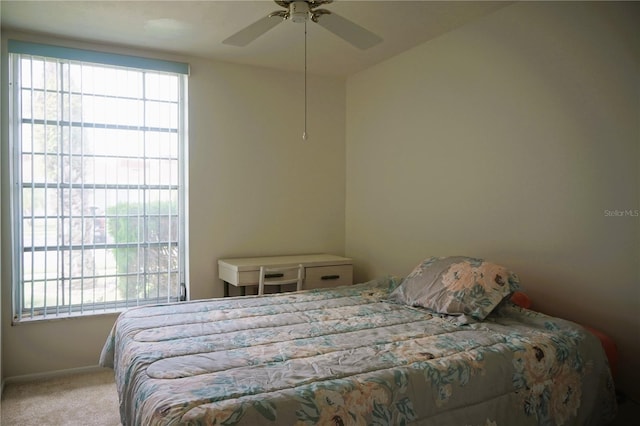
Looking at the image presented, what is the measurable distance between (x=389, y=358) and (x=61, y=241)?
8.79 feet

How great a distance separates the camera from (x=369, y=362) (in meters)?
1.68

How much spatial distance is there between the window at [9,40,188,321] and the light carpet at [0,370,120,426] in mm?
489

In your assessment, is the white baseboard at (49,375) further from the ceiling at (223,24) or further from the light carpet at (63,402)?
the ceiling at (223,24)

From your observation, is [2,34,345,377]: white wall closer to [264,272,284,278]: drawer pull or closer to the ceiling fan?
[264,272,284,278]: drawer pull

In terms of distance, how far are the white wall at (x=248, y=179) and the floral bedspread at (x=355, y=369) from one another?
1.27 metres

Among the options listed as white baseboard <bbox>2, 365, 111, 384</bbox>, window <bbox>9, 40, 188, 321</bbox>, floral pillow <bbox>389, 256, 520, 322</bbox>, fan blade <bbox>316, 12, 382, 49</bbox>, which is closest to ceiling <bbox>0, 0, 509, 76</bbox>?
window <bbox>9, 40, 188, 321</bbox>

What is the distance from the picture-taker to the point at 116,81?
341cm

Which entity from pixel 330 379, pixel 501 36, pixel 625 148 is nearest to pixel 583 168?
pixel 625 148

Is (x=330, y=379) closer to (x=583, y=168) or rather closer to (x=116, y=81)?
(x=583, y=168)

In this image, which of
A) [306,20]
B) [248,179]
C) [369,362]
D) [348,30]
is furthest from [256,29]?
[248,179]

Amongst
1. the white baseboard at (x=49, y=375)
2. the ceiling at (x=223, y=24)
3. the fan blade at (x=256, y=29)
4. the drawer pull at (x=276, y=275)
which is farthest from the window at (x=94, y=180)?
the fan blade at (x=256, y=29)

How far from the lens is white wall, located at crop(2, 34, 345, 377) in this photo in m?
3.34

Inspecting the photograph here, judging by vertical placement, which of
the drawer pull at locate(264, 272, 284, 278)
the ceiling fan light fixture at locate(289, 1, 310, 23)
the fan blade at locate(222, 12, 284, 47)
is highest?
the ceiling fan light fixture at locate(289, 1, 310, 23)

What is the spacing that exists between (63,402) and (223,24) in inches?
105
